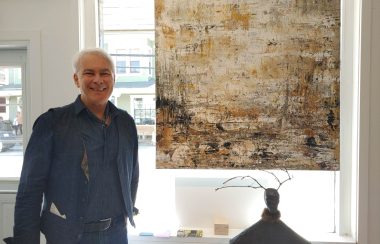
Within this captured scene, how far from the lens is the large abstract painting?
5.88 ft

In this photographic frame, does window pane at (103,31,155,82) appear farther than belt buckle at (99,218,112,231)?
Yes

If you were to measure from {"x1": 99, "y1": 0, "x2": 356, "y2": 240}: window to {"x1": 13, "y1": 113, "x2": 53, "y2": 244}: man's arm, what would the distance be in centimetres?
72

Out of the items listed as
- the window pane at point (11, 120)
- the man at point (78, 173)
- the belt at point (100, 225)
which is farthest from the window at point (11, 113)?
the belt at point (100, 225)

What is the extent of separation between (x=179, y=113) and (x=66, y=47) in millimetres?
723

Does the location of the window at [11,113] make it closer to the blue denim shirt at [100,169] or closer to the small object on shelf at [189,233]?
the blue denim shirt at [100,169]

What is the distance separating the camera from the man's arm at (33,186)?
1.29 metres

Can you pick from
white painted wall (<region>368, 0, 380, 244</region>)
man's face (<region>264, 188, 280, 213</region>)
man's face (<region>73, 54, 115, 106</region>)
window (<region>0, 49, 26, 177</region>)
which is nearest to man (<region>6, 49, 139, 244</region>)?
man's face (<region>73, 54, 115, 106</region>)

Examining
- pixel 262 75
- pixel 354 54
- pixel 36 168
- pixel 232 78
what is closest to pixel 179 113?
pixel 232 78

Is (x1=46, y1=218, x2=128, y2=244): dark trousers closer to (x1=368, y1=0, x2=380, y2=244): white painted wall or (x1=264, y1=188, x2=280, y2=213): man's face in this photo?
(x1=264, y1=188, x2=280, y2=213): man's face

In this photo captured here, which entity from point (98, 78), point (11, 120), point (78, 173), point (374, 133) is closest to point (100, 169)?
point (78, 173)

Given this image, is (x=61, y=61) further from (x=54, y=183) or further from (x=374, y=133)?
(x=374, y=133)

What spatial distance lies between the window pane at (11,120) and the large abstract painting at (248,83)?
3.00 feet

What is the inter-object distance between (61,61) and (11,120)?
57 cm

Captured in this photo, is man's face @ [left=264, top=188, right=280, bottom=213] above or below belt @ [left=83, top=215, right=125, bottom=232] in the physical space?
above
